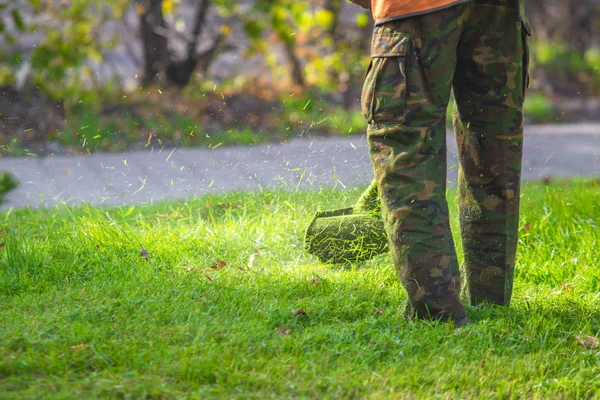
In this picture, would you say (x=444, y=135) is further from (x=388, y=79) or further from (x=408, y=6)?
(x=408, y=6)

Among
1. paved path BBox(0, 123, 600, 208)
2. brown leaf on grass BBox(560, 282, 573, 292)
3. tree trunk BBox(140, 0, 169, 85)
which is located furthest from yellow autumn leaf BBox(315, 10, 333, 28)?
brown leaf on grass BBox(560, 282, 573, 292)

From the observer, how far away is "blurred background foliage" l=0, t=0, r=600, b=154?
20.5 feet

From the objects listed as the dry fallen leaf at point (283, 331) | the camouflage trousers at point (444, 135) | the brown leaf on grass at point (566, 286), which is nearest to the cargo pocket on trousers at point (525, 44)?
the camouflage trousers at point (444, 135)

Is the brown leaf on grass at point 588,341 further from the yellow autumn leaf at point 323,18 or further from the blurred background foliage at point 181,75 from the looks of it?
the yellow autumn leaf at point 323,18

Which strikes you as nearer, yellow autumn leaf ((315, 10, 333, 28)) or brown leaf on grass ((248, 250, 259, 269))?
brown leaf on grass ((248, 250, 259, 269))

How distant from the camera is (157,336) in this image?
8.07ft

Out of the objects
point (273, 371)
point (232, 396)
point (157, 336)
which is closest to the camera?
point (232, 396)

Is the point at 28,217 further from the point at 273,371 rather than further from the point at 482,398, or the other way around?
the point at 482,398

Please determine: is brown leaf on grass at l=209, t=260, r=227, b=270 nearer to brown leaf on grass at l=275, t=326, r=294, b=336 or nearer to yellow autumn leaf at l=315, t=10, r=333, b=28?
brown leaf on grass at l=275, t=326, r=294, b=336

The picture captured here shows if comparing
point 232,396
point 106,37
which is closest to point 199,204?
point 232,396

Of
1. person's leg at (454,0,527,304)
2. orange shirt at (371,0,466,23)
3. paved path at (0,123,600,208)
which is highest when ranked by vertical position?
orange shirt at (371,0,466,23)

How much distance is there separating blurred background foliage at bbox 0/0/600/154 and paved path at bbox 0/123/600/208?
0.25m

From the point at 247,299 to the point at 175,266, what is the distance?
18.7 inches

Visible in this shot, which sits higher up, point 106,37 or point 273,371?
point 106,37
